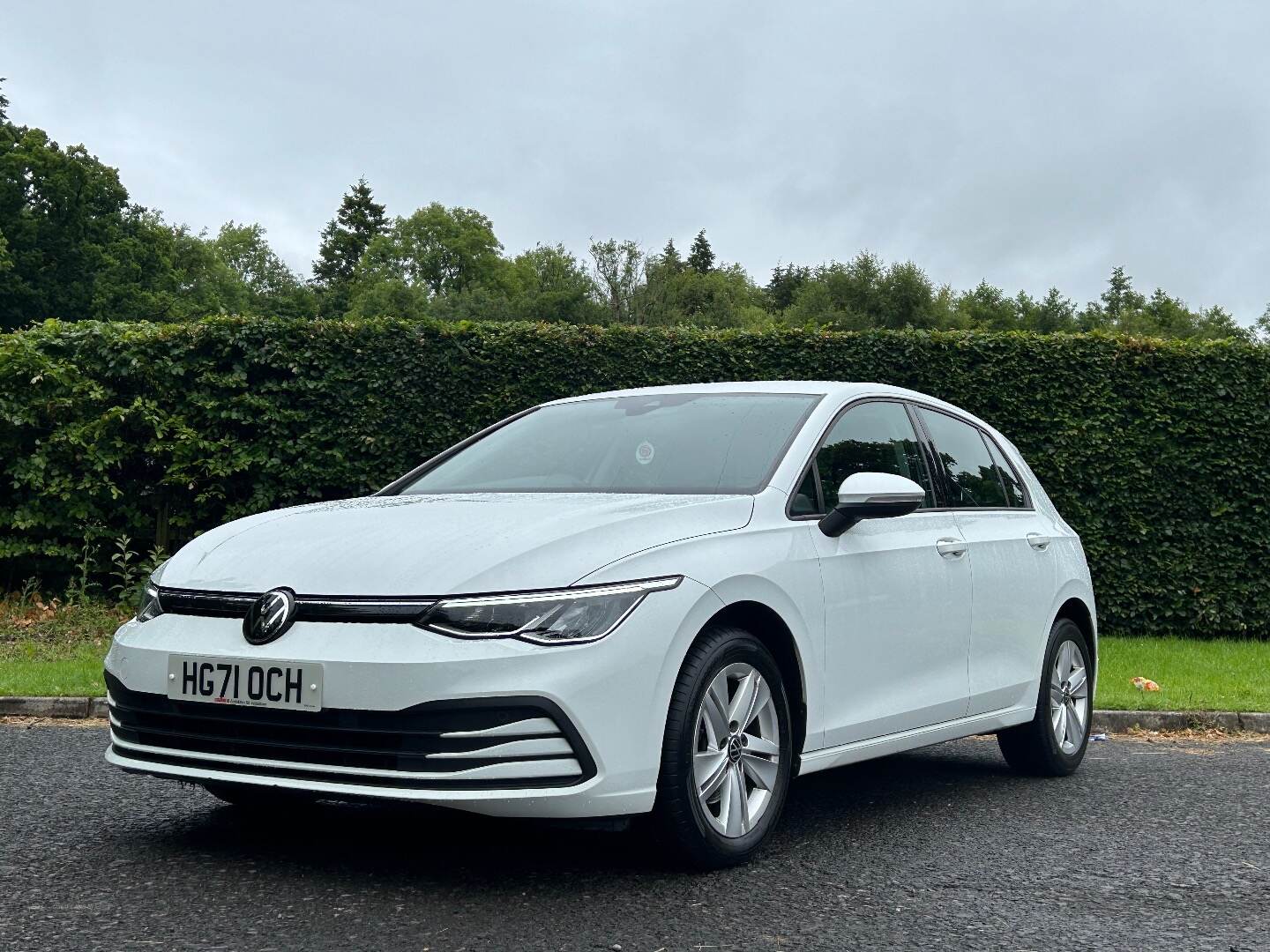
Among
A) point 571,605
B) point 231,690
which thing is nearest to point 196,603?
point 231,690

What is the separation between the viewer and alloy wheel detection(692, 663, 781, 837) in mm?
4543

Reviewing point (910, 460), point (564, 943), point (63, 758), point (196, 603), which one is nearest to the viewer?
point (564, 943)

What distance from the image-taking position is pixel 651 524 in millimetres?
4586

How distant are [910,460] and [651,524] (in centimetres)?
200

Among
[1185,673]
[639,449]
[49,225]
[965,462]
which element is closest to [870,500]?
[639,449]

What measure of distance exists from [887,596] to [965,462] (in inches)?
57.4

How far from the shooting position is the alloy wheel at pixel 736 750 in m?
4.54

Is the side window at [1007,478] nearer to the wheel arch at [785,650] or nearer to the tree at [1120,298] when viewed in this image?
A: the wheel arch at [785,650]

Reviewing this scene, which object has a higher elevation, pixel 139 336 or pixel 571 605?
pixel 139 336

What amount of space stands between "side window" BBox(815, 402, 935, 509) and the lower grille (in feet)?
5.86

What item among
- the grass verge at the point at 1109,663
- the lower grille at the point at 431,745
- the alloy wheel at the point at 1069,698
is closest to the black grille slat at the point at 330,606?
the lower grille at the point at 431,745

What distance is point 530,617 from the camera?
13.6 ft

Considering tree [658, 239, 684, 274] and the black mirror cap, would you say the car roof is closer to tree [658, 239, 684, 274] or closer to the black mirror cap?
the black mirror cap

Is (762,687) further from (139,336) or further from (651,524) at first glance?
(139,336)
